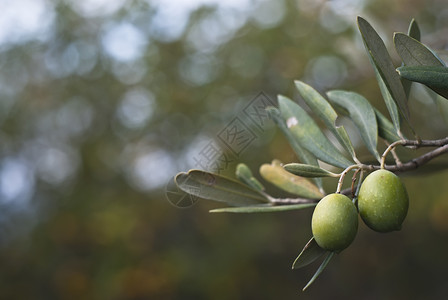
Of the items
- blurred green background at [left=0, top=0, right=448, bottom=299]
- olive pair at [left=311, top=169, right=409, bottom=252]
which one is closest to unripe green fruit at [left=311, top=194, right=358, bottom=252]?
olive pair at [left=311, top=169, right=409, bottom=252]

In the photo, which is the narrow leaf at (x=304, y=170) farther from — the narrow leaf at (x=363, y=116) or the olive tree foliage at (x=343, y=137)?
the narrow leaf at (x=363, y=116)

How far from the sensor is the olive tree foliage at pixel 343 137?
55cm

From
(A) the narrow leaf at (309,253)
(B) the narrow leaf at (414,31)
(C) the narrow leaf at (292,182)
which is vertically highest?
(B) the narrow leaf at (414,31)

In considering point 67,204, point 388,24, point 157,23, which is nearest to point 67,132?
point 67,204

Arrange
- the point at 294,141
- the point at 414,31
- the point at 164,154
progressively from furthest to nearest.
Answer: the point at 164,154, the point at 294,141, the point at 414,31

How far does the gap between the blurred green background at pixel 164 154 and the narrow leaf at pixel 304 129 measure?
2310mm

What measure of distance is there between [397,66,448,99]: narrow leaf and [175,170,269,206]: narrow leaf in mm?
338

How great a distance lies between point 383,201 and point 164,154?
304 centimetres

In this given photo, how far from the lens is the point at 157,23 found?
3.86 m

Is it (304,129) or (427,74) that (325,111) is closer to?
(304,129)

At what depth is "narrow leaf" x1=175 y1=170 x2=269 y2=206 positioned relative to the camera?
703 mm

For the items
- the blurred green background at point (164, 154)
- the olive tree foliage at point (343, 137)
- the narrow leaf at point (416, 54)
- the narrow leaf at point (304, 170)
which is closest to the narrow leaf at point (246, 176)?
the olive tree foliage at point (343, 137)

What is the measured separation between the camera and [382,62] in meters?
0.57

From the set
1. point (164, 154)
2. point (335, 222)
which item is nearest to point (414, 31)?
point (335, 222)
